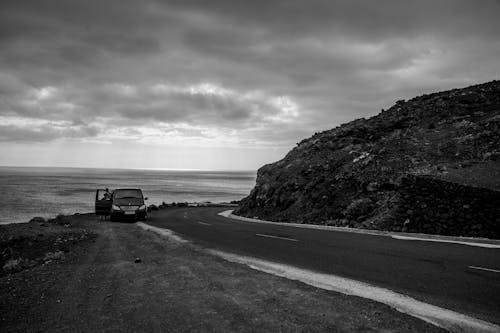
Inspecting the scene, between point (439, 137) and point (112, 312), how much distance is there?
25867mm

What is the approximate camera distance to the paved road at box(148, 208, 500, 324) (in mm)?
6453

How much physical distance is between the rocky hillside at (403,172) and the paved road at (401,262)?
14.6ft

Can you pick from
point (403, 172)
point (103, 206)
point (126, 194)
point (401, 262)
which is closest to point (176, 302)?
point (401, 262)

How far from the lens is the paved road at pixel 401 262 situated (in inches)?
254

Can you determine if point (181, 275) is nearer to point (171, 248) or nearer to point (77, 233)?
point (171, 248)

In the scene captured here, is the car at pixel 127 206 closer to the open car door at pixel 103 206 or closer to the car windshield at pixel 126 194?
the car windshield at pixel 126 194

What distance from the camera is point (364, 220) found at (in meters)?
19.5

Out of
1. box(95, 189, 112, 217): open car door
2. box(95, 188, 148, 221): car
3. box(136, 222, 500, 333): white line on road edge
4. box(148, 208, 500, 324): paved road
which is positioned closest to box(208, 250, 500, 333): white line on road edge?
box(136, 222, 500, 333): white line on road edge

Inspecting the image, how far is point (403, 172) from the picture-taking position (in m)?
21.4

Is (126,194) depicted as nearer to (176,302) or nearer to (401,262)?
(176,302)

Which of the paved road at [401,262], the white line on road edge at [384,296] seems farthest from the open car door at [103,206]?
the white line on road edge at [384,296]

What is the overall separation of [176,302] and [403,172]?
738 inches

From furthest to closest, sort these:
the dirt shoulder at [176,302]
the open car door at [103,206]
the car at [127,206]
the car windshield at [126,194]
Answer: the open car door at [103,206]
the car windshield at [126,194]
the car at [127,206]
the dirt shoulder at [176,302]

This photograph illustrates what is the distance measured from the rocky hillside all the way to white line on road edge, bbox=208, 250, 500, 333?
10244mm
